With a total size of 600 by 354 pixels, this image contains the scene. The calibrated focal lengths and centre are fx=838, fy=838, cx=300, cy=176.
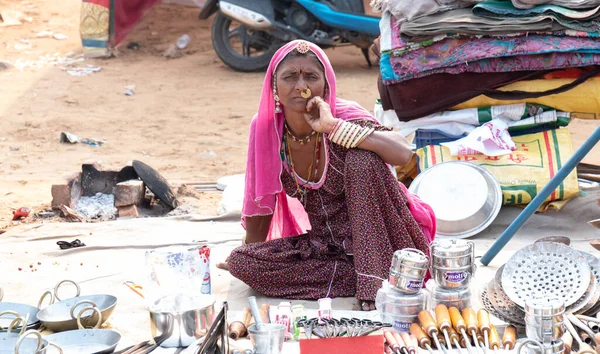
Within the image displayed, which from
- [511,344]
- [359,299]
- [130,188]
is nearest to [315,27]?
[130,188]

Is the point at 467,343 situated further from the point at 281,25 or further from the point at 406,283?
the point at 281,25

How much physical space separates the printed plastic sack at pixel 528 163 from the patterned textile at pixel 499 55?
1.39ft

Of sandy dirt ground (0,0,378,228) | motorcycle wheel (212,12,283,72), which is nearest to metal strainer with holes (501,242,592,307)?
sandy dirt ground (0,0,378,228)

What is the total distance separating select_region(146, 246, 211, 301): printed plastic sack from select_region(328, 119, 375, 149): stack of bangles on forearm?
0.66 meters

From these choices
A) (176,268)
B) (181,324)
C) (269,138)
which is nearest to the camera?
(181,324)

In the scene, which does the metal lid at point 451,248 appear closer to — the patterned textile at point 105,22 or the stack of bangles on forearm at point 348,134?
the stack of bangles on forearm at point 348,134

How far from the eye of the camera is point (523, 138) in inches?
184

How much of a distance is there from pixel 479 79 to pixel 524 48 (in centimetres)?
29

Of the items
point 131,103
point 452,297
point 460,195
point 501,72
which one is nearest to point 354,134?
point 452,297

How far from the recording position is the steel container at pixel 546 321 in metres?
2.50

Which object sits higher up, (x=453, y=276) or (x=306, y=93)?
(x=306, y=93)

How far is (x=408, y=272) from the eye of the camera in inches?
110

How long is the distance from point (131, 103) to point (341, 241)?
5271 mm

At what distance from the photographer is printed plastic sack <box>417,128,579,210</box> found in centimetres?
448
